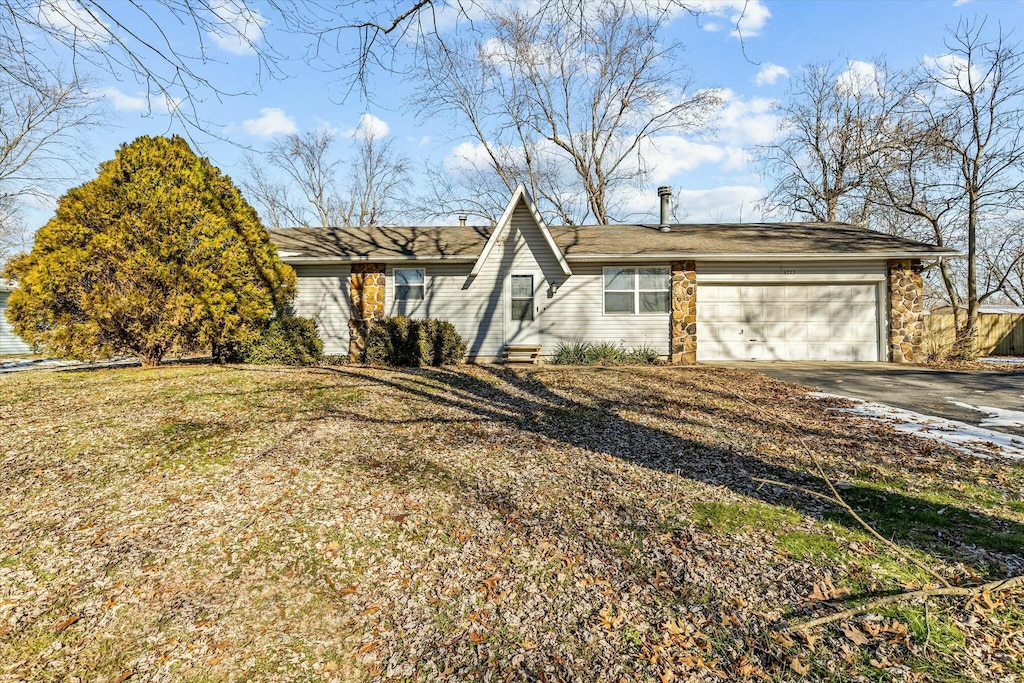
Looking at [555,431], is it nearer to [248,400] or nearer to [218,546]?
[218,546]

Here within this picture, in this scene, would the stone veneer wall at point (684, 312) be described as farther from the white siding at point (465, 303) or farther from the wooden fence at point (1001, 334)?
the wooden fence at point (1001, 334)

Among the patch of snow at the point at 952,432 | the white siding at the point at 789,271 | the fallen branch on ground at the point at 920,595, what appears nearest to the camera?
the fallen branch on ground at the point at 920,595

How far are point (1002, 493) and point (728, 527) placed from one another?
2617mm

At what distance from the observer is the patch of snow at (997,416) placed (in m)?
6.63

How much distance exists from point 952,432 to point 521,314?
9.37 meters

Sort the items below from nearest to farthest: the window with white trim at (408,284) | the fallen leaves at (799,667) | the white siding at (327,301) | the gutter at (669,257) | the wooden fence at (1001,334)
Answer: the fallen leaves at (799,667) → the gutter at (669,257) → the window with white trim at (408,284) → the white siding at (327,301) → the wooden fence at (1001,334)

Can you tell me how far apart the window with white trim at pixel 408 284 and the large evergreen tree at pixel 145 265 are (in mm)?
4552

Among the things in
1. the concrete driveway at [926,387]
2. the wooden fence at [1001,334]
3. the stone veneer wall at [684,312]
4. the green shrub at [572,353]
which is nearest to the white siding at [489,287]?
the green shrub at [572,353]

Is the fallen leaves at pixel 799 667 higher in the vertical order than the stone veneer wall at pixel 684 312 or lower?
lower

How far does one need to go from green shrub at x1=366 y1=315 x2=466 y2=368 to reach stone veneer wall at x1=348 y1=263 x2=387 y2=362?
2.42m

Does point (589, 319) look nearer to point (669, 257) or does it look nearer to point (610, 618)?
point (669, 257)

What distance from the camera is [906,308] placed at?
13.1 meters

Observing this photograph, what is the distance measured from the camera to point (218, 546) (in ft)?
11.4

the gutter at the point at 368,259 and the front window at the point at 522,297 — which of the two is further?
the gutter at the point at 368,259
